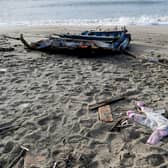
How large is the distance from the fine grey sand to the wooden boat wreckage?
0.28 meters

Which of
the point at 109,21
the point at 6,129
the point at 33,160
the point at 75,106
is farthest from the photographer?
the point at 109,21

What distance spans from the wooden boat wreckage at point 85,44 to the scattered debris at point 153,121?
3.84 metres

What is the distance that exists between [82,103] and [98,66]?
8.21ft

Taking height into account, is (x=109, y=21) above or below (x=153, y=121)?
above

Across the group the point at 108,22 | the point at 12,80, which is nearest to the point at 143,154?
the point at 12,80

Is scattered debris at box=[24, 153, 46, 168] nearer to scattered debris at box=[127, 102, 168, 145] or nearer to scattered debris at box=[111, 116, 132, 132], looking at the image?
scattered debris at box=[111, 116, 132, 132]

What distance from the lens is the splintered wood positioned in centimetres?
462

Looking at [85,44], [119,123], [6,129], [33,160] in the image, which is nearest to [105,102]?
[119,123]

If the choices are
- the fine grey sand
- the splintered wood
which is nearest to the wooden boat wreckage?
the fine grey sand

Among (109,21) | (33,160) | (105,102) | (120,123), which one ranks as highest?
(109,21)

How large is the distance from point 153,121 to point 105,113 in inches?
32.4

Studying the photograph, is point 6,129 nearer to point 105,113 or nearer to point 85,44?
point 105,113

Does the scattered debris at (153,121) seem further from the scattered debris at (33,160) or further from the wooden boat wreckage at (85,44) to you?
the wooden boat wreckage at (85,44)

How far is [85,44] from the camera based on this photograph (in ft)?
28.4
